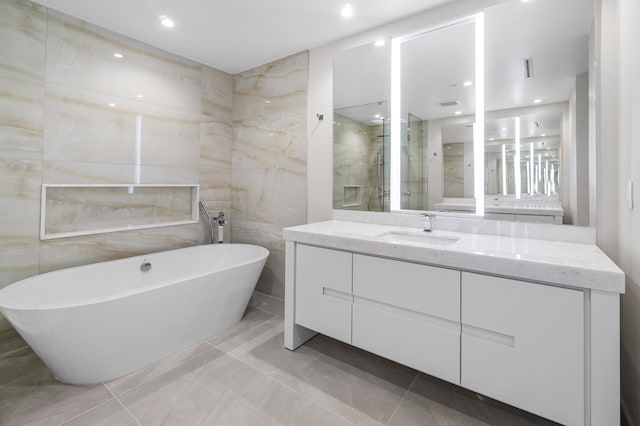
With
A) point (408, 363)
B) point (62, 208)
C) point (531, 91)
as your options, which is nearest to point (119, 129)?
point (62, 208)

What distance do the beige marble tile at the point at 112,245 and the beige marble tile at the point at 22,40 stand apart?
119 centimetres

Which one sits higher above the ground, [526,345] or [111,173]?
[111,173]

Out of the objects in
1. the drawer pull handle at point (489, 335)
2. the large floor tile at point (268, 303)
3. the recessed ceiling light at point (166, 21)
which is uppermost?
the recessed ceiling light at point (166, 21)

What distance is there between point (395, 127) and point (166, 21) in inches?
77.1

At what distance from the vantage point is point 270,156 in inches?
123

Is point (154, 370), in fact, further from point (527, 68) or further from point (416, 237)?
point (527, 68)

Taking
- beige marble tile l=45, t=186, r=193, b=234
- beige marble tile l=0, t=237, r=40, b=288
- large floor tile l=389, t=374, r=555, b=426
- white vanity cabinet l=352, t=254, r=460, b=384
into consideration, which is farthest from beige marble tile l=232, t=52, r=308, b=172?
large floor tile l=389, t=374, r=555, b=426

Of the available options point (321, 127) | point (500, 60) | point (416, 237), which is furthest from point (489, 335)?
point (321, 127)

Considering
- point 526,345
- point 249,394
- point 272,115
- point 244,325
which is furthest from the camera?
point 272,115

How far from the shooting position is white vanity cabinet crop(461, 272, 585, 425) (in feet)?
3.94

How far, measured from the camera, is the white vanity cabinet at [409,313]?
1477 mm

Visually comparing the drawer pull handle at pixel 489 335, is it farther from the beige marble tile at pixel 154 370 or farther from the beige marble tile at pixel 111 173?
the beige marble tile at pixel 111 173

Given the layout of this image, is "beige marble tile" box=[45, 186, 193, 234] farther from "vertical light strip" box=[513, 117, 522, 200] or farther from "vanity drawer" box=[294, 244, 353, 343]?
"vertical light strip" box=[513, 117, 522, 200]

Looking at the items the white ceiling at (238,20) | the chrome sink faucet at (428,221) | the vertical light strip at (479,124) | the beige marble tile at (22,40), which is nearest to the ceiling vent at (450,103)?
the vertical light strip at (479,124)
